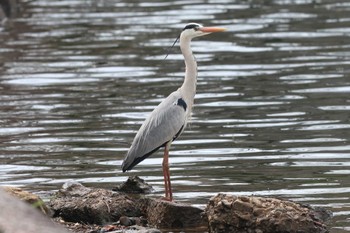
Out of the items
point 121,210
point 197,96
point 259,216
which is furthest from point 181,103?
point 197,96

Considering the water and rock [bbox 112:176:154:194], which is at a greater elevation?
rock [bbox 112:176:154:194]

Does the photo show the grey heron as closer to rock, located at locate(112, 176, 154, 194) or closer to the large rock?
rock, located at locate(112, 176, 154, 194)

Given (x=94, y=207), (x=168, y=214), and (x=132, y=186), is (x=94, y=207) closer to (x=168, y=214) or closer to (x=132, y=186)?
(x=168, y=214)

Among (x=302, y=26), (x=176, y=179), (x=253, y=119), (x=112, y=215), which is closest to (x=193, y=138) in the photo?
(x=253, y=119)

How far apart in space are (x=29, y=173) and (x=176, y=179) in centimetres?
168

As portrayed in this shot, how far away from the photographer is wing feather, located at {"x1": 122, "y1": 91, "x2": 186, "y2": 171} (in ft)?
36.9

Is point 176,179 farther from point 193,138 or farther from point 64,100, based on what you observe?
point 64,100

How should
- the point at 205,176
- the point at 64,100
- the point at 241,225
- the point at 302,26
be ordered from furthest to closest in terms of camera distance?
the point at 302,26, the point at 64,100, the point at 205,176, the point at 241,225

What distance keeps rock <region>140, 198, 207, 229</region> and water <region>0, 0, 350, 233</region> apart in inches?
46.2

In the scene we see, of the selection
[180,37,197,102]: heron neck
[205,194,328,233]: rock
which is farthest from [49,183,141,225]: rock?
[180,37,197,102]: heron neck

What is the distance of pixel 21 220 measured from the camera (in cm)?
629

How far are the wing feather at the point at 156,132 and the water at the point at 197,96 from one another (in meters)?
0.61

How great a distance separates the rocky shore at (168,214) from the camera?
971cm

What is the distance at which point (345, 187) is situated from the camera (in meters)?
11.8
